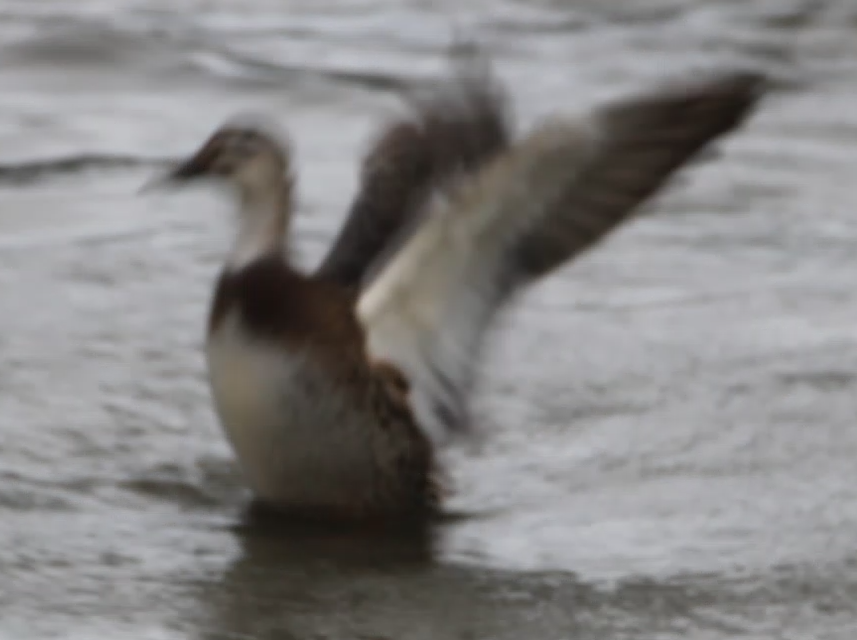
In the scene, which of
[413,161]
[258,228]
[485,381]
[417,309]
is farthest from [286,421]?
[485,381]

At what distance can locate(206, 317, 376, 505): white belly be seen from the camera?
5.32 metres

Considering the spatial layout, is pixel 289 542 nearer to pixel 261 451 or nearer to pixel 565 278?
pixel 261 451

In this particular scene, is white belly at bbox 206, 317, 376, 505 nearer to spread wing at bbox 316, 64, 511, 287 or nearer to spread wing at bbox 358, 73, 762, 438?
spread wing at bbox 358, 73, 762, 438

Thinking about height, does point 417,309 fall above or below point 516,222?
below

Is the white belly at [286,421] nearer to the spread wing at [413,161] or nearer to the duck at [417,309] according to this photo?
the duck at [417,309]

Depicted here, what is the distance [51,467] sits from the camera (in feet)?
18.8

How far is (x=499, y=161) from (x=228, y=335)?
A: 68cm

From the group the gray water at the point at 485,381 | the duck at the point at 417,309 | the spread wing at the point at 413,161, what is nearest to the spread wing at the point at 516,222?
the duck at the point at 417,309

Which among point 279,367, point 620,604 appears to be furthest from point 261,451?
point 620,604

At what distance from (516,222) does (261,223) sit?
67 cm

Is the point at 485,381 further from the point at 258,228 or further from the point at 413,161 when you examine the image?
the point at 258,228

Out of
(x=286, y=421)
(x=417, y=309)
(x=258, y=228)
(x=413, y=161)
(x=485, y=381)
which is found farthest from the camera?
(x=485, y=381)

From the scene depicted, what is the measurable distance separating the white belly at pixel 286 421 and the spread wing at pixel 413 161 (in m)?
0.41

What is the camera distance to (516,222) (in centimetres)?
543
